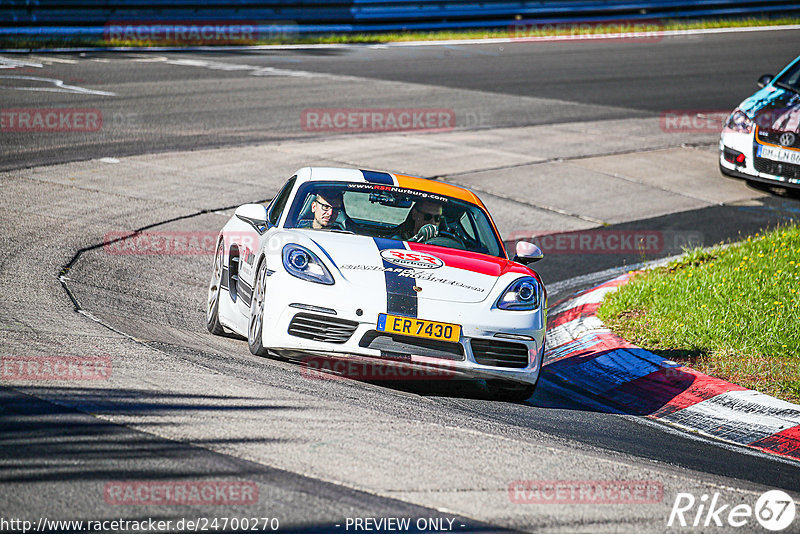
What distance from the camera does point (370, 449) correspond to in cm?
476

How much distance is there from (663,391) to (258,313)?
3030 millimetres

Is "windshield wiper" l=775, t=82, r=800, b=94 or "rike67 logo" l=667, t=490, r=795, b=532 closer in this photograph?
"rike67 logo" l=667, t=490, r=795, b=532

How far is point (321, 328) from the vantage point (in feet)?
Answer: 20.7

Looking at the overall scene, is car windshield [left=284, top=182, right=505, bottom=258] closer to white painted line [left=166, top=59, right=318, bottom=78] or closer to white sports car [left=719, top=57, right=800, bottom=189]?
white sports car [left=719, top=57, right=800, bottom=189]

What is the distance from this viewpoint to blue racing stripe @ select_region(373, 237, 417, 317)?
6.31 meters

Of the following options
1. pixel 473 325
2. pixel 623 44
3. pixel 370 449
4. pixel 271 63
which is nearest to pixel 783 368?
pixel 473 325
